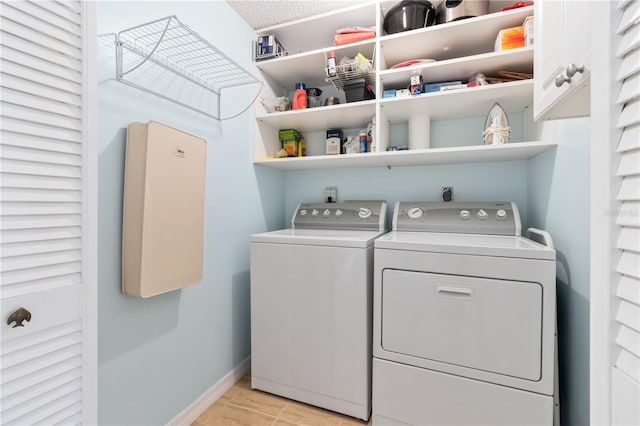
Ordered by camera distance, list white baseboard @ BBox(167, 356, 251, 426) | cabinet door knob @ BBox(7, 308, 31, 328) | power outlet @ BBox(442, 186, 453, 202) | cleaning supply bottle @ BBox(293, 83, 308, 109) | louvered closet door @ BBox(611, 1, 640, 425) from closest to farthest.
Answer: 1. louvered closet door @ BBox(611, 1, 640, 425)
2. cabinet door knob @ BBox(7, 308, 31, 328)
3. white baseboard @ BBox(167, 356, 251, 426)
4. power outlet @ BBox(442, 186, 453, 202)
5. cleaning supply bottle @ BBox(293, 83, 308, 109)

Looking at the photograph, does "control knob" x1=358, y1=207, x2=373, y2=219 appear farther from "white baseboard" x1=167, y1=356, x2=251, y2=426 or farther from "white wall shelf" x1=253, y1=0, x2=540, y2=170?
"white baseboard" x1=167, y1=356, x2=251, y2=426

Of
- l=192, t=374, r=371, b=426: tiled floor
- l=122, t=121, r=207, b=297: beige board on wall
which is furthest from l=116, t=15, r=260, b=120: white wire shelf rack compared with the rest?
l=192, t=374, r=371, b=426: tiled floor

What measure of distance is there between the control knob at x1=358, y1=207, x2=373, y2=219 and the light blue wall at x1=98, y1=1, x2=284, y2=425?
77cm

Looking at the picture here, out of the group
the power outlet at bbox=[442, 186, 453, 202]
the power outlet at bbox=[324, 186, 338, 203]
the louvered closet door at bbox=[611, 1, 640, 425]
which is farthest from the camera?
the power outlet at bbox=[324, 186, 338, 203]

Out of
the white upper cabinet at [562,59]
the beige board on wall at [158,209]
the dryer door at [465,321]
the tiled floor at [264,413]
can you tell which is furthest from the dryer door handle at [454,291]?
the beige board on wall at [158,209]

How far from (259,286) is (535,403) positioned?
1483 mm

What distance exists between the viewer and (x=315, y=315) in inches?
64.2

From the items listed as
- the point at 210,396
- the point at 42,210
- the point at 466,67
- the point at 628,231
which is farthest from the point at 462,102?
the point at 210,396

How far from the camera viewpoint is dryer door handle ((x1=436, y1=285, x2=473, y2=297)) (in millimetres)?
1308

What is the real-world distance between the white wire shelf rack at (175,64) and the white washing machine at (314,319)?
94 cm

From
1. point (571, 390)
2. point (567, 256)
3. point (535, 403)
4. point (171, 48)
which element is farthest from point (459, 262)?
point (171, 48)

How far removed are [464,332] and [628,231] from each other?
102 centimetres

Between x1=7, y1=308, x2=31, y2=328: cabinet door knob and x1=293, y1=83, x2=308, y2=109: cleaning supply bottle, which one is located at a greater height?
x1=293, y1=83, x2=308, y2=109: cleaning supply bottle

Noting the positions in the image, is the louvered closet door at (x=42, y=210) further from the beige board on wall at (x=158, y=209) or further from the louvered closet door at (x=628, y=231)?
the louvered closet door at (x=628, y=231)
